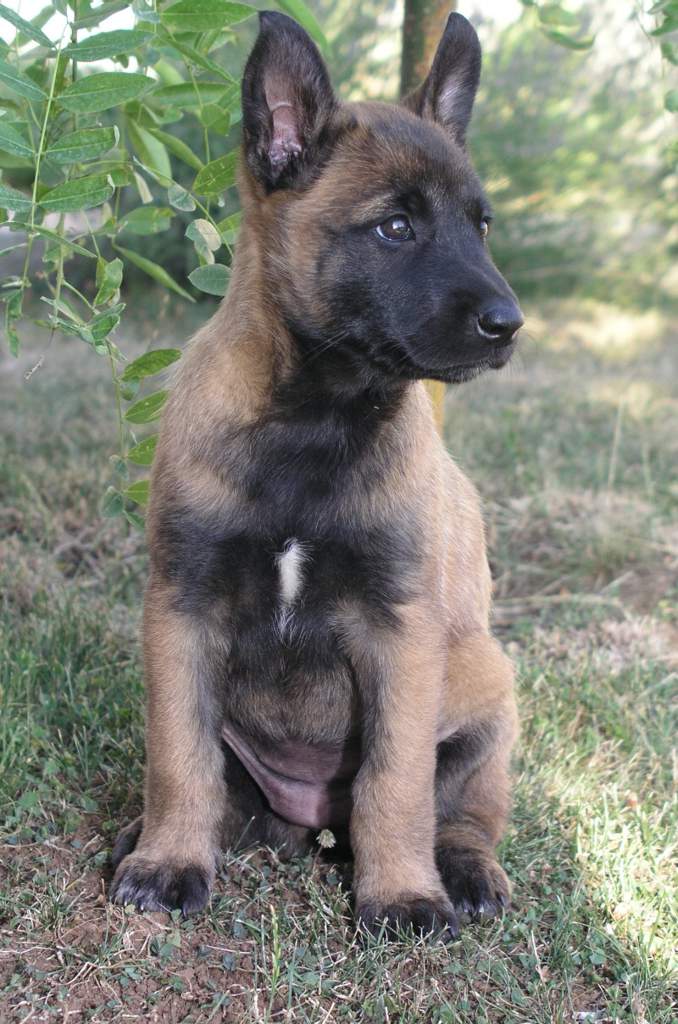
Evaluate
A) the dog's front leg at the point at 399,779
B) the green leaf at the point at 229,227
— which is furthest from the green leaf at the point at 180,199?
the dog's front leg at the point at 399,779

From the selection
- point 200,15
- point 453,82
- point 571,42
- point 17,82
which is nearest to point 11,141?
point 17,82

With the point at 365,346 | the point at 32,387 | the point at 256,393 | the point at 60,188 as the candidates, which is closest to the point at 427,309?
the point at 365,346

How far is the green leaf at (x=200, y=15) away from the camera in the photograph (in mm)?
2547

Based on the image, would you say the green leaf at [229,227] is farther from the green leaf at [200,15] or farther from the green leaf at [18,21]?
the green leaf at [18,21]

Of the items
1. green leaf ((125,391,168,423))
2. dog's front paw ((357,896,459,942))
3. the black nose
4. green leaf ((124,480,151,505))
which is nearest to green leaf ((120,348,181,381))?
green leaf ((125,391,168,423))

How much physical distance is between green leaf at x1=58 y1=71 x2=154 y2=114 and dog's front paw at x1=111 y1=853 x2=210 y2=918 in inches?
65.9

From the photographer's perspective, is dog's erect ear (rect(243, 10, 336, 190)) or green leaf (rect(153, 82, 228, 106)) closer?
dog's erect ear (rect(243, 10, 336, 190))

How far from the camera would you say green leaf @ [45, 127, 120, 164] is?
8.18 feet

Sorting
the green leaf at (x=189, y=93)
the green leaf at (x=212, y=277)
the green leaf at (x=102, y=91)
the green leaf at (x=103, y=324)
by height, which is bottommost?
the green leaf at (x=212, y=277)

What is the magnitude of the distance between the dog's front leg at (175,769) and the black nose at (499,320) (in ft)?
2.97

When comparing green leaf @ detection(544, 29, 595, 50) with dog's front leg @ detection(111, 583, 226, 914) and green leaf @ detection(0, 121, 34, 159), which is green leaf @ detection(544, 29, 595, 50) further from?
dog's front leg @ detection(111, 583, 226, 914)

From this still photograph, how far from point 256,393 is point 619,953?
58.8 inches

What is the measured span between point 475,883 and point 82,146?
1.91 meters

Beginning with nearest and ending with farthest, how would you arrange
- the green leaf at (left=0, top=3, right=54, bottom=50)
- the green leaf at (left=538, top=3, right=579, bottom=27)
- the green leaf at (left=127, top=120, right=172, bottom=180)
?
the green leaf at (left=0, top=3, right=54, bottom=50), the green leaf at (left=127, top=120, right=172, bottom=180), the green leaf at (left=538, top=3, right=579, bottom=27)
